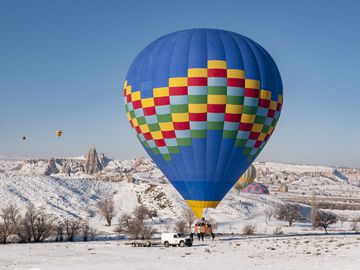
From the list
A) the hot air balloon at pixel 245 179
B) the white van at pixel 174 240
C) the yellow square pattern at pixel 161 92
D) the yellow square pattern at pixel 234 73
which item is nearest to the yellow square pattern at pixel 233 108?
the yellow square pattern at pixel 234 73

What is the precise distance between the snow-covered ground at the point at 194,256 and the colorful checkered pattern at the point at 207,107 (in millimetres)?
8527

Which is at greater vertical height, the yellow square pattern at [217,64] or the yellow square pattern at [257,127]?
the yellow square pattern at [217,64]

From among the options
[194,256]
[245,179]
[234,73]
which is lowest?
[194,256]

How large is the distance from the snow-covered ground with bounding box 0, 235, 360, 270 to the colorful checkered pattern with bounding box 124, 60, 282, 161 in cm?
853

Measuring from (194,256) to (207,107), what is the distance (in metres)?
12.0

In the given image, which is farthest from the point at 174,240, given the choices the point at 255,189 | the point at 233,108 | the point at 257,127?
the point at 255,189

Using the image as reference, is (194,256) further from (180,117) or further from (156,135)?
(180,117)

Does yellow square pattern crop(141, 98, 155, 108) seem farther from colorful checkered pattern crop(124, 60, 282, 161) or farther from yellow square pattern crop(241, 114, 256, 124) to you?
yellow square pattern crop(241, 114, 256, 124)

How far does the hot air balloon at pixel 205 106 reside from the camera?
39.2 m

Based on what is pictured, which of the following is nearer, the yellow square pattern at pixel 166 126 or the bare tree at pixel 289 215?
the yellow square pattern at pixel 166 126

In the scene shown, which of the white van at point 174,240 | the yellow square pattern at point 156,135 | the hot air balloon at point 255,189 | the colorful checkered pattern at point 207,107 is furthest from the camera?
the hot air balloon at point 255,189

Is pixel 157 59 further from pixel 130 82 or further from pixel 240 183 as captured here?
pixel 240 183

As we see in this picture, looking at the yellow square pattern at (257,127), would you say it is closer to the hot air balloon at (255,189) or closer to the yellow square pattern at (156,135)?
the yellow square pattern at (156,135)

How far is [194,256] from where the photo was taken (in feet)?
115
